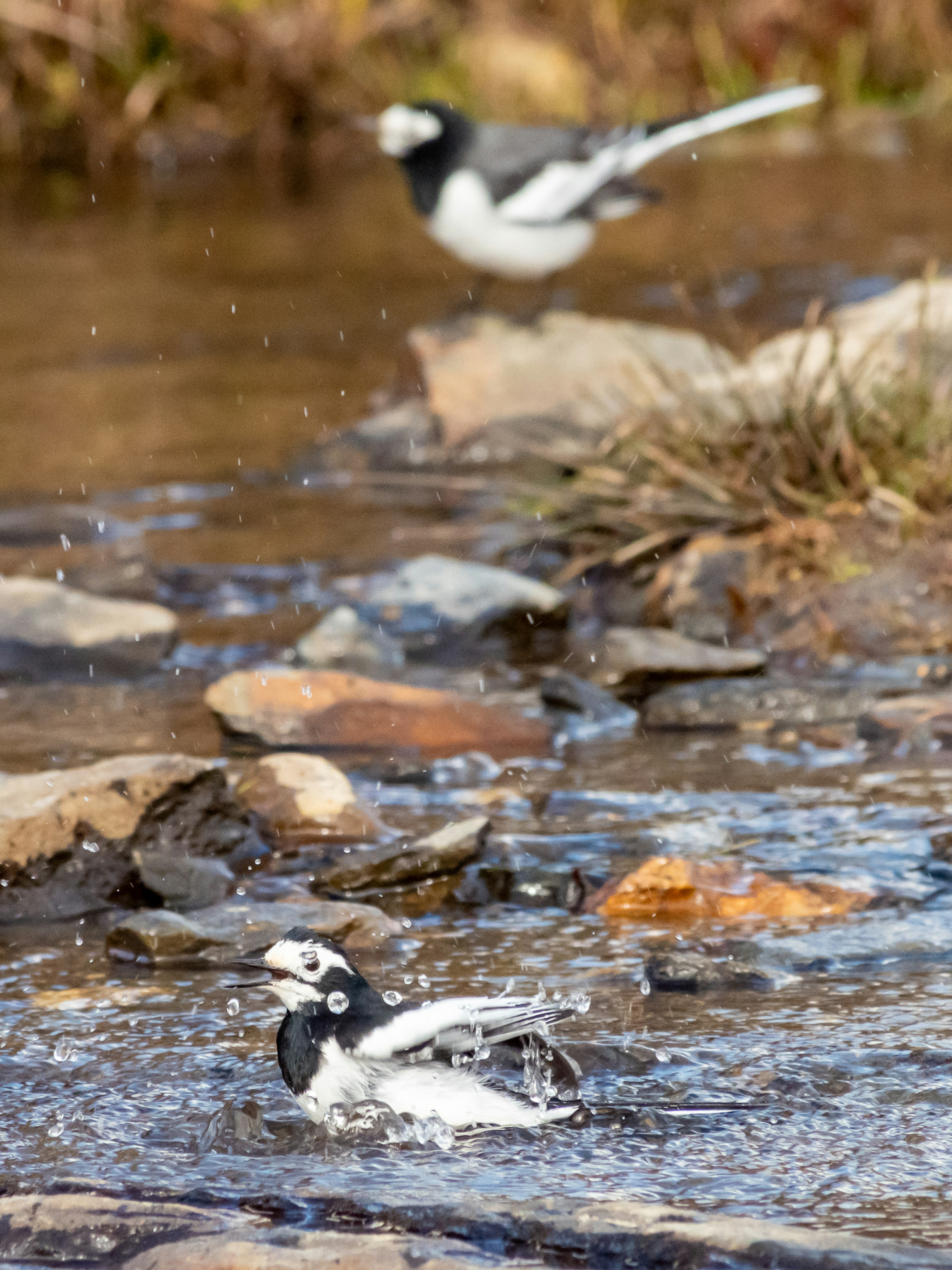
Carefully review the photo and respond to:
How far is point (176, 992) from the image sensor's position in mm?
3393

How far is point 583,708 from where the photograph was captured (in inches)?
196

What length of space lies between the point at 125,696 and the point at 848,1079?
9.34 ft

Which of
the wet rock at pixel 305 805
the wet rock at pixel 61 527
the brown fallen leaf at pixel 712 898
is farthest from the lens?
the wet rock at pixel 61 527

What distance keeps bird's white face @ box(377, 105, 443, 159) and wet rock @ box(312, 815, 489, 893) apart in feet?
16.7

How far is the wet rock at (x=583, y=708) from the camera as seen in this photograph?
4922 mm

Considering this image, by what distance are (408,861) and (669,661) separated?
4.79ft

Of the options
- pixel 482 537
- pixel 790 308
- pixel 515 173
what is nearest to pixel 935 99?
pixel 790 308

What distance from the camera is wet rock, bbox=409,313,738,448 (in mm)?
7895

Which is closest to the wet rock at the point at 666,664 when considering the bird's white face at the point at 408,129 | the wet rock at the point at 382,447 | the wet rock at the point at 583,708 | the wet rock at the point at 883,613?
the wet rock at the point at 583,708

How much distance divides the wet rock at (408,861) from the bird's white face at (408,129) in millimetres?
5103

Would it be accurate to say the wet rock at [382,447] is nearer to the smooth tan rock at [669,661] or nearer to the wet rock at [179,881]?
the smooth tan rock at [669,661]

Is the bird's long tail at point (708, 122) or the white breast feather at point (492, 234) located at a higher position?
the bird's long tail at point (708, 122)

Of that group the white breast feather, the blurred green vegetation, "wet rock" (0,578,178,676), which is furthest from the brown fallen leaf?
the blurred green vegetation

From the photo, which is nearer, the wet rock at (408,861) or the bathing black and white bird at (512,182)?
the wet rock at (408,861)
